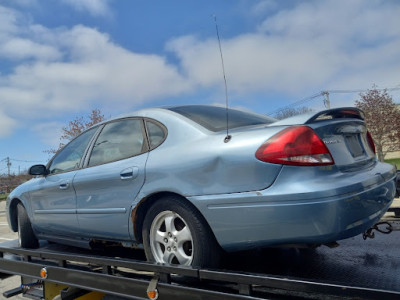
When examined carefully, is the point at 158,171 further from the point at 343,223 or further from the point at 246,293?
the point at 343,223

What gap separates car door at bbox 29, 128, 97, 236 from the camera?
11.2 ft

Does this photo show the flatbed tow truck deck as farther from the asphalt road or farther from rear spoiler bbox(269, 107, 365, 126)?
rear spoiler bbox(269, 107, 365, 126)

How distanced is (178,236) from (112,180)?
31.6 inches

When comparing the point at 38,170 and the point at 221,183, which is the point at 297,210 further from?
the point at 38,170

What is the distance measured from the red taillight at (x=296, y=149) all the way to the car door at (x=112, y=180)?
1.03 metres

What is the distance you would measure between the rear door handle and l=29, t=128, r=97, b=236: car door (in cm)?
78

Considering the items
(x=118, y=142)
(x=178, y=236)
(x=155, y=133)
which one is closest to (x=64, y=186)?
(x=118, y=142)

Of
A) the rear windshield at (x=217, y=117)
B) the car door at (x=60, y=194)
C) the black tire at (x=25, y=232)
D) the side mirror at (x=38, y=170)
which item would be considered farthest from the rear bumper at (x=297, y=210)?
the black tire at (x=25, y=232)

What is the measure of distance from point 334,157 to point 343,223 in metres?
0.42

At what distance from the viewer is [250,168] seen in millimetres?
2123

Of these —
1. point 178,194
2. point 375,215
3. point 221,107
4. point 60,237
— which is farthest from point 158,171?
point 60,237

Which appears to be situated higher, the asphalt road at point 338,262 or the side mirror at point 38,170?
the side mirror at point 38,170

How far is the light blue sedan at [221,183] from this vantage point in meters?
2.01

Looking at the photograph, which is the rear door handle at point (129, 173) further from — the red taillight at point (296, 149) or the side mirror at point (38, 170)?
the side mirror at point (38, 170)
